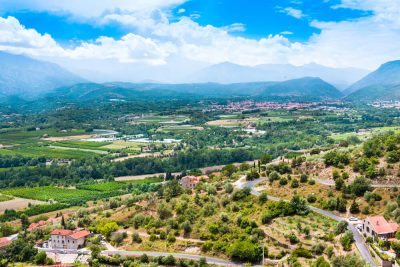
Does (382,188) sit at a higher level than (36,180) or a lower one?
higher

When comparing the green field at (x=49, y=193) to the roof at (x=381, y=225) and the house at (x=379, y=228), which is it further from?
the roof at (x=381, y=225)

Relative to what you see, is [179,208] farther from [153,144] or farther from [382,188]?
[153,144]

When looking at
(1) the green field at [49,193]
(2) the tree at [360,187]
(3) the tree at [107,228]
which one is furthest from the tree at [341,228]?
(1) the green field at [49,193]

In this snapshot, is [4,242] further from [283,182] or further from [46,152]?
[46,152]

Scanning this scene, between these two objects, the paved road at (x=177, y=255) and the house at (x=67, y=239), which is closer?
the paved road at (x=177, y=255)

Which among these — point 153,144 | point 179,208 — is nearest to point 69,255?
point 179,208

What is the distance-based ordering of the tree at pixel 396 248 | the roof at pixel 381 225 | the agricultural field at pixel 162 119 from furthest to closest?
1. the agricultural field at pixel 162 119
2. the roof at pixel 381 225
3. the tree at pixel 396 248

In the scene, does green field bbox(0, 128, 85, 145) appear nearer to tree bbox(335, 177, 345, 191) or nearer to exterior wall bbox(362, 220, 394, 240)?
tree bbox(335, 177, 345, 191)
